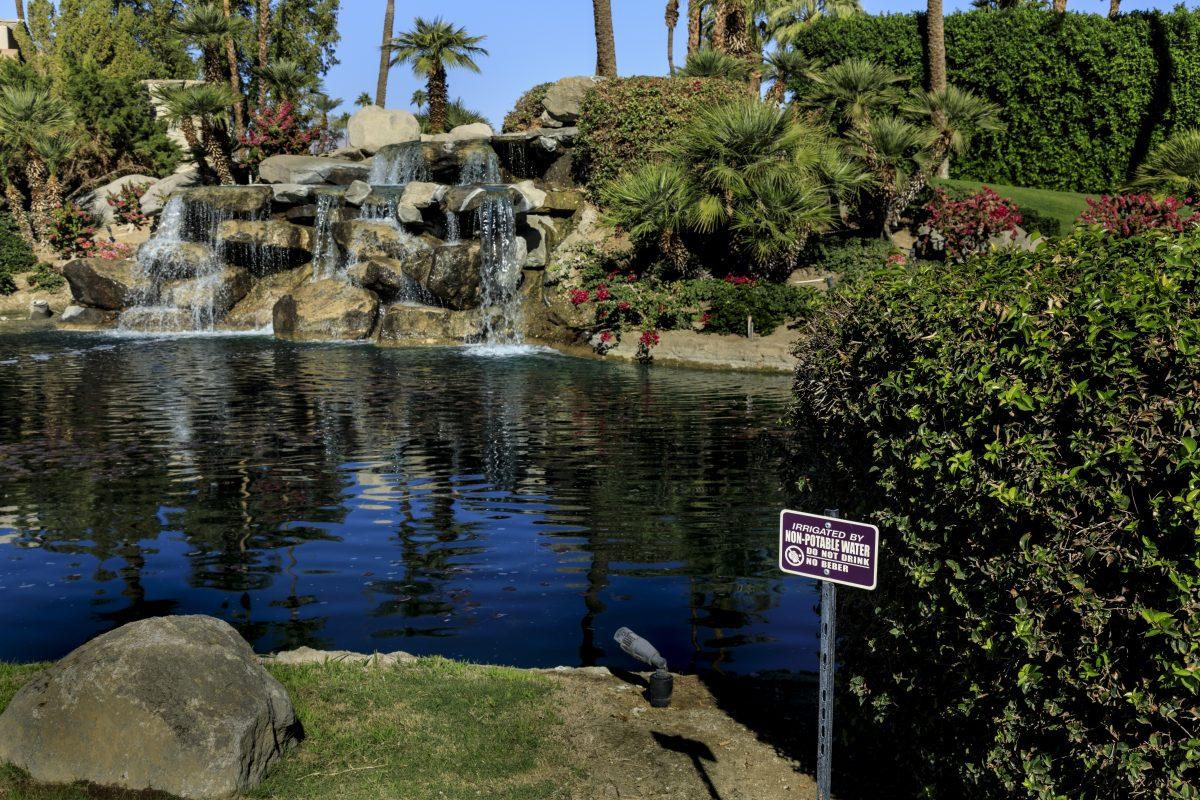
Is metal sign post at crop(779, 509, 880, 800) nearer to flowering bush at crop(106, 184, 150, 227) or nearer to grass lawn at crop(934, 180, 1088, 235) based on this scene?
grass lawn at crop(934, 180, 1088, 235)

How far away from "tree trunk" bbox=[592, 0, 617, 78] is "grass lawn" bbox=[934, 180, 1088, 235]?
1341 cm

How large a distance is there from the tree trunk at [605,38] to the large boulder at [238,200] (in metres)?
13.5

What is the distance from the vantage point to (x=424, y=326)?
3238cm

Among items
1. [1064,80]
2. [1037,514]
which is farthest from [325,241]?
[1037,514]

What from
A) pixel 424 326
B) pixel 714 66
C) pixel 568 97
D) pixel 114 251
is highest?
pixel 714 66

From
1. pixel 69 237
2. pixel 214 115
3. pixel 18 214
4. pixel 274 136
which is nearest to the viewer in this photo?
pixel 214 115

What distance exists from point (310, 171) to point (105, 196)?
429 inches

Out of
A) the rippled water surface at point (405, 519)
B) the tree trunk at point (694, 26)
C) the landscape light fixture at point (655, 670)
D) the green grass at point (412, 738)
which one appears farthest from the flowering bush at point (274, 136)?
the landscape light fixture at point (655, 670)

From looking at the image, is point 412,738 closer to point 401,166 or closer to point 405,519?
point 405,519

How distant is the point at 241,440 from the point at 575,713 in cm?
1119

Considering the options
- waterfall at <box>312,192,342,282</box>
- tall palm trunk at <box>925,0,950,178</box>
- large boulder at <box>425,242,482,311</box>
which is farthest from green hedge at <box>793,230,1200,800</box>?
tall palm trunk at <box>925,0,950,178</box>

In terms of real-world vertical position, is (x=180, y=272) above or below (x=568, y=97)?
below

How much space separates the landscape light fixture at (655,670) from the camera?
22.6ft

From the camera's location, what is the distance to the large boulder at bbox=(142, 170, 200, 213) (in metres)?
44.6
